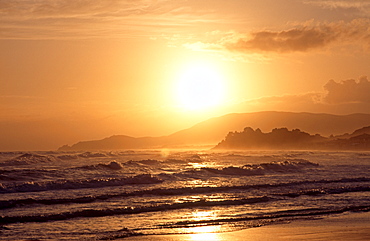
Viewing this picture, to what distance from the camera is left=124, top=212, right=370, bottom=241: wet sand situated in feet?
46.5

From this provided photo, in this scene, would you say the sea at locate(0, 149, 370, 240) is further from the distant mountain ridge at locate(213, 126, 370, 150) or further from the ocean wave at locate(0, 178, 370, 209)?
the distant mountain ridge at locate(213, 126, 370, 150)

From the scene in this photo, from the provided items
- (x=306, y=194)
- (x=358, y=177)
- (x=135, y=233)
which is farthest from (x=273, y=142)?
(x=135, y=233)

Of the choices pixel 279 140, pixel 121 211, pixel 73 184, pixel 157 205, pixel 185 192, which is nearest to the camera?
pixel 121 211

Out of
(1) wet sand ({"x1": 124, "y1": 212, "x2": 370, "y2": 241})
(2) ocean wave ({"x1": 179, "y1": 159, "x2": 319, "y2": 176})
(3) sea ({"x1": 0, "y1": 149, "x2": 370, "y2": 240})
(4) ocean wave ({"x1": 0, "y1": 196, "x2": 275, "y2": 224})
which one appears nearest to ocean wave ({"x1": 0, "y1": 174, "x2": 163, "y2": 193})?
(3) sea ({"x1": 0, "y1": 149, "x2": 370, "y2": 240})

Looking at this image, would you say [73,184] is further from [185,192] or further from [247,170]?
[247,170]

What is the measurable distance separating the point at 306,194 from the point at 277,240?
11.5 meters

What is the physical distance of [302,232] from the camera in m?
15.1

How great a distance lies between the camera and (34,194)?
23859mm

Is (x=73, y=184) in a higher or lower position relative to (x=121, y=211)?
higher

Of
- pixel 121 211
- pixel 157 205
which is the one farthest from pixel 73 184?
pixel 121 211

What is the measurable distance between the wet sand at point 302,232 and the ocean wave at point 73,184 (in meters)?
13.5

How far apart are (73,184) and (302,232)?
15.8m

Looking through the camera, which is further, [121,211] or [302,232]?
[121,211]

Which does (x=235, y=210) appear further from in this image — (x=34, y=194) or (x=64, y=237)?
(x=34, y=194)
